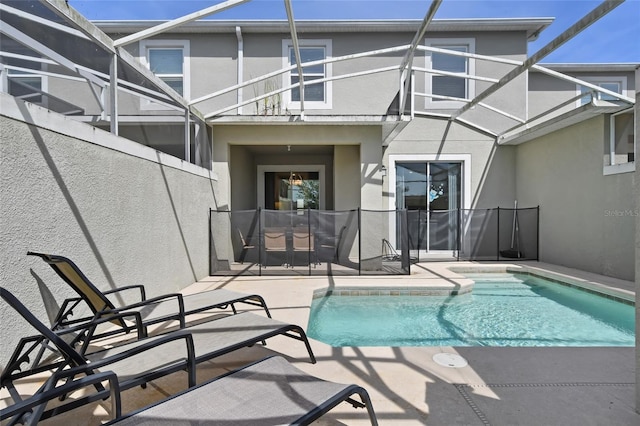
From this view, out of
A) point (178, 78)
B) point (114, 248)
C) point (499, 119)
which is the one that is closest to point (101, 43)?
point (114, 248)

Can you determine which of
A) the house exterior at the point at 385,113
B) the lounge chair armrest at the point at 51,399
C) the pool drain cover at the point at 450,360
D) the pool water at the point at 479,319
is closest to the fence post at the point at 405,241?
the house exterior at the point at 385,113

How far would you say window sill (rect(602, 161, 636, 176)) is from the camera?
20.3 ft

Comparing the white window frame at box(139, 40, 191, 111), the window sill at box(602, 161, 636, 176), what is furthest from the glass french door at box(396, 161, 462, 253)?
the white window frame at box(139, 40, 191, 111)

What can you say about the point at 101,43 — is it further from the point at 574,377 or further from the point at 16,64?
the point at 574,377

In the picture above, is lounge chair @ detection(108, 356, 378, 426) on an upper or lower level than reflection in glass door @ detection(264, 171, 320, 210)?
lower

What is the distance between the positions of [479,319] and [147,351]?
4.60 meters

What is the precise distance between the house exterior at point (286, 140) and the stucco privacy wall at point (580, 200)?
1.4 inches

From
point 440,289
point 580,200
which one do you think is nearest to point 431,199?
point 580,200

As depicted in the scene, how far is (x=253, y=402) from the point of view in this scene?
160 centimetres

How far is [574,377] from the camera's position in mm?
2514

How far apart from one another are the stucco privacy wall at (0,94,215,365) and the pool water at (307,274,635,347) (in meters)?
2.52

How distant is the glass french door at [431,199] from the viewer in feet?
29.8

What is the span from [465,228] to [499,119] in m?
3.32

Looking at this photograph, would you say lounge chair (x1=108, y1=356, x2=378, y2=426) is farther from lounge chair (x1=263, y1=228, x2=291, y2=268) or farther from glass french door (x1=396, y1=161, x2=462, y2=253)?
glass french door (x1=396, y1=161, x2=462, y2=253)
